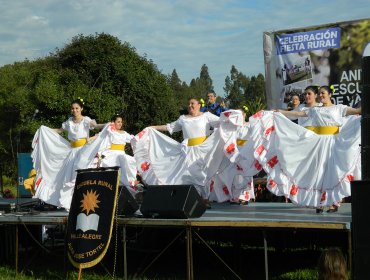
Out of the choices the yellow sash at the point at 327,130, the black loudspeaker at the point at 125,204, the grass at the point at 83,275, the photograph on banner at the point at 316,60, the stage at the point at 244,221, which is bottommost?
the grass at the point at 83,275

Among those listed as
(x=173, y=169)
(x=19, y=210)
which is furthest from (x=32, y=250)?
(x=173, y=169)

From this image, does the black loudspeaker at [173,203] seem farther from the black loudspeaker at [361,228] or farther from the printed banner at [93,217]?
the black loudspeaker at [361,228]

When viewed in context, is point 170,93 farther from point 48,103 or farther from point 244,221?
point 244,221

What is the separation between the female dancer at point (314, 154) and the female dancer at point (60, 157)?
283cm

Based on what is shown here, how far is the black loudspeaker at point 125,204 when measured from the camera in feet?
26.9

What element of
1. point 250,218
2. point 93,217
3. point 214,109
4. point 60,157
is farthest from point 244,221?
point 214,109

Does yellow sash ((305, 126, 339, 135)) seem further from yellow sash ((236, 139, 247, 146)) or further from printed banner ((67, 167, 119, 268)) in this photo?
printed banner ((67, 167, 119, 268))

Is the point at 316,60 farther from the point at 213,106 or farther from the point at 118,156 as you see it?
the point at 118,156

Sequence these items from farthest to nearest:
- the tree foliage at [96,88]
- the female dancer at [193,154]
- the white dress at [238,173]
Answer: the tree foliage at [96,88] < the female dancer at [193,154] < the white dress at [238,173]

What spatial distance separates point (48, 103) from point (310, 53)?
27.8 ft

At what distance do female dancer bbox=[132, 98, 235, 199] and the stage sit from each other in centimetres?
60

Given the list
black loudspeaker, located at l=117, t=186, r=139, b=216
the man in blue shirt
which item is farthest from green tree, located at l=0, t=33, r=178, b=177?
black loudspeaker, located at l=117, t=186, r=139, b=216

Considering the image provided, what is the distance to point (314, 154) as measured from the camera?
8148 millimetres

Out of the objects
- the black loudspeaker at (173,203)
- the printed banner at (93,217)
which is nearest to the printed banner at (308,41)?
the black loudspeaker at (173,203)
